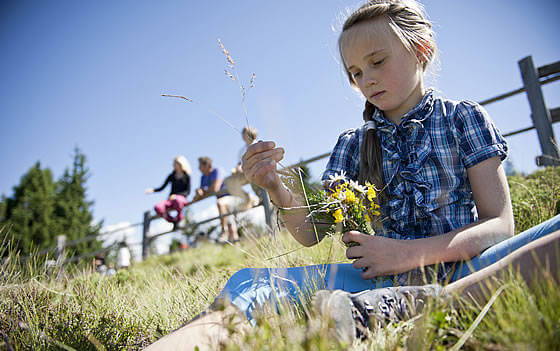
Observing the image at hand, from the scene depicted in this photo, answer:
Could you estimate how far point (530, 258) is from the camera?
93cm

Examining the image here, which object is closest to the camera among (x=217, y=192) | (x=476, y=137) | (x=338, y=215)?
(x=338, y=215)

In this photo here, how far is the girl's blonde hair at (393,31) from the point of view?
146 cm

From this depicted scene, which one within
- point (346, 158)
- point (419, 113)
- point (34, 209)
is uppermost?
point (34, 209)

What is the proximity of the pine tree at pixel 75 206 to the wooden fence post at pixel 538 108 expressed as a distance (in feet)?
63.8

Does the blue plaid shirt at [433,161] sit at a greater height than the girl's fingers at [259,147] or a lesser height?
lesser

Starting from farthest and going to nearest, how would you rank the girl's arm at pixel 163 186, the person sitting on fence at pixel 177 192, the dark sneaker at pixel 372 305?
the girl's arm at pixel 163 186 → the person sitting on fence at pixel 177 192 → the dark sneaker at pixel 372 305

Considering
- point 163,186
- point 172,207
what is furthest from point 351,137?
point 163,186

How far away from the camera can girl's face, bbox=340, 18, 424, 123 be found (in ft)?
4.66

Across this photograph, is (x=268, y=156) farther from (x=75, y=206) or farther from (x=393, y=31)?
(x=75, y=206)

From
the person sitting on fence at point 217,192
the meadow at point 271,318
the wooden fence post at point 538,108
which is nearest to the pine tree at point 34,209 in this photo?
the person sitting on fence at point 217,192

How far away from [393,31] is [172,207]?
610 centimetres

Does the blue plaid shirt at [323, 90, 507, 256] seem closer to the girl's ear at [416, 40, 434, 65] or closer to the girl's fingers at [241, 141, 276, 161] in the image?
the girl's ear at [416, 40, 434, 65]

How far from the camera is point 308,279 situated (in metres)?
1.30

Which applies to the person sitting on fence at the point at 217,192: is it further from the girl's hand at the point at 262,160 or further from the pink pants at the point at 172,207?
the girl's hand at the point at 262,160
